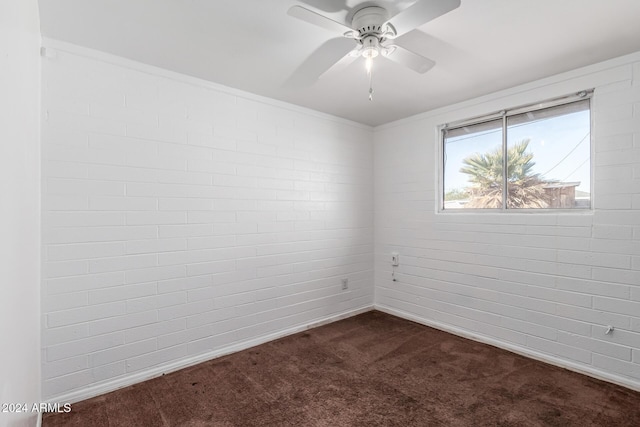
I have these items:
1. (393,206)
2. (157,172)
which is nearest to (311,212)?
(393,206)

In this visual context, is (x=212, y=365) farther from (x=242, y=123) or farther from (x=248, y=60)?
(x=248, y=60)

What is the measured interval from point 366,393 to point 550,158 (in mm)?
2600

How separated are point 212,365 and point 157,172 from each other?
172cm

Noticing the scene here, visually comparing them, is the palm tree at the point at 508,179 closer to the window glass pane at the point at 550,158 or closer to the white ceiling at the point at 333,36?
the window glass pane at the point at 550,158

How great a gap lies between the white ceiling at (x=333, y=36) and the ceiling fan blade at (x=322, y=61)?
0.06 m

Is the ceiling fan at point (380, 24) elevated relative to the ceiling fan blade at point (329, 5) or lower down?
lower down

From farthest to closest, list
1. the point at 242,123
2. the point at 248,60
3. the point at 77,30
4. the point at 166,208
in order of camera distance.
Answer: the point at 242,123 → the point at 166,208 → the point at 248,60 → the point at 77,30

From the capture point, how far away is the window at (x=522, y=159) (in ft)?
8.66

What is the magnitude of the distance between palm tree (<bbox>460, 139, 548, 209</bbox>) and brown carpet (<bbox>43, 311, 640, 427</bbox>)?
1445 millimetres

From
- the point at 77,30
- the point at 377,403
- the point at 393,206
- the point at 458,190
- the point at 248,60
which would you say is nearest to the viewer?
the point at 77,30

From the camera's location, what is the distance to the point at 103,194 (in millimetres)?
2273

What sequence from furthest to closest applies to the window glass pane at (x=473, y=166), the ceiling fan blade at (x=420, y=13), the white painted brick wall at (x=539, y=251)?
the window glass pane at (x=473, y=166), the white painted brick wall at (x=539, y=251), the ceiling fan blade at (x=420, y=13)

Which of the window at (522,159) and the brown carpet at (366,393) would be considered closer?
the brown carpet at (366,393)

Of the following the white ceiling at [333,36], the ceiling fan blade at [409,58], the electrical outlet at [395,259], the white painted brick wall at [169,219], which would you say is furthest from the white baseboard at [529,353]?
the ceiling fan blade at [409,58]
